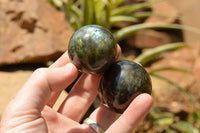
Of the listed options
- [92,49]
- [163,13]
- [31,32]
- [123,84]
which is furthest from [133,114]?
[163,13]

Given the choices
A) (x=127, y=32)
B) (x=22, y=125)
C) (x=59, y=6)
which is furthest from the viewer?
(x=59, y=6)

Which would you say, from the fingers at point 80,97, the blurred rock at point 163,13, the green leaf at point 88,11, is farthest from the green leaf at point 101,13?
the fingers at point 80,97

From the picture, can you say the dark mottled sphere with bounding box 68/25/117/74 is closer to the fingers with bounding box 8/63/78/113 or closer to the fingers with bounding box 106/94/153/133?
the fingers with bounding box 8/63/78/113

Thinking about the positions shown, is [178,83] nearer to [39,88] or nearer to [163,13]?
[163,13]

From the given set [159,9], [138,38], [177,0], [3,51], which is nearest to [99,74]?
[3,51]

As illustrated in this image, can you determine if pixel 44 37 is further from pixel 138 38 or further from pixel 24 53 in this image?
pixel 138 38

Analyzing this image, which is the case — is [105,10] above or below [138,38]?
above

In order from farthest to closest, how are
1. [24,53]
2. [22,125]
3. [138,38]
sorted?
[138,38] < [24,53] < [22,125]
